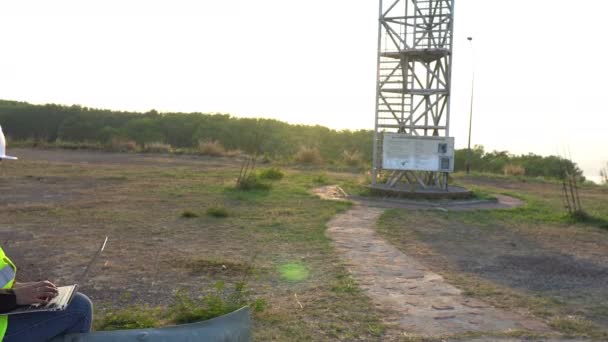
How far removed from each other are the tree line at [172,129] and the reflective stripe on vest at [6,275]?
42169mm

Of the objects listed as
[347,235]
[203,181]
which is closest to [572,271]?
[347,235]

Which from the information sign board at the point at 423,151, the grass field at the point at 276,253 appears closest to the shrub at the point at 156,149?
the grass field at the point at 276,253

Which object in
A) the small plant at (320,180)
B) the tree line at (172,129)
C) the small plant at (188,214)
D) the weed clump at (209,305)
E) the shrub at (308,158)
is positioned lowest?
the weed clump at (209,305)

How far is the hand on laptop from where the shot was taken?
3115mm

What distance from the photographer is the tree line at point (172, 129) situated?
4894 centimetres

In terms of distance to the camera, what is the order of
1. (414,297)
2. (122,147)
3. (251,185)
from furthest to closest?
1. (122,147)
2. (251,185)
3. (414,297)

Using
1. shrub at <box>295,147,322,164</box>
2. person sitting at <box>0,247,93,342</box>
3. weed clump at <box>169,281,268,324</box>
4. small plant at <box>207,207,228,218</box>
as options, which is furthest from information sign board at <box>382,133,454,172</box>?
person sitting at <box>0,247,93,342</box>

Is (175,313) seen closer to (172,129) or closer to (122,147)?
(122,147)

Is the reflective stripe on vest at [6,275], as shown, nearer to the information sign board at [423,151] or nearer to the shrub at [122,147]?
the information sign board at [423,151]

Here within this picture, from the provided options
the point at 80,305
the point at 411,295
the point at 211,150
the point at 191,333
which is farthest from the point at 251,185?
the point at 211,150

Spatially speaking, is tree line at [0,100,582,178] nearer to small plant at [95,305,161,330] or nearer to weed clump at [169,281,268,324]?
weed clump at [169,281,268,324]

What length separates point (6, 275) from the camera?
3.25m

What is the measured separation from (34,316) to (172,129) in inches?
2053

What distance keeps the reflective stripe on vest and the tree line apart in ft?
138
